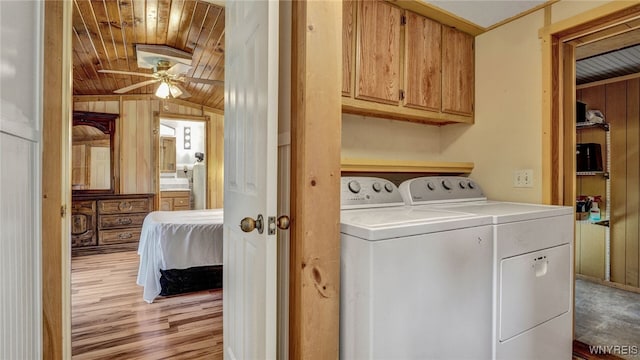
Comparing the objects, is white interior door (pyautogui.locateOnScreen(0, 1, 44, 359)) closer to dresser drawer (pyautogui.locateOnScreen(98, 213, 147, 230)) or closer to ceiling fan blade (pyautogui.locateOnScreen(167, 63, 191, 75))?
ceiling fan blade (pyautogui.locateOnScreen(167, 63, 191, 75))

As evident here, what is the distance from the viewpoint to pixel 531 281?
1.51m

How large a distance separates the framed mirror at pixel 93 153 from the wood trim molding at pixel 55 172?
373 cm

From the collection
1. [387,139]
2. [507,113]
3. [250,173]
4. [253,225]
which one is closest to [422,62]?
[387,139]

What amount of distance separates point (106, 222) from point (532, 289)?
16.2 ft

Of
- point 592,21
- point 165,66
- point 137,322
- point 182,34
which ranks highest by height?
point 182,34

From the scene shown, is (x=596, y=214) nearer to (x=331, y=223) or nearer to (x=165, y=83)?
(x=331, y=223)

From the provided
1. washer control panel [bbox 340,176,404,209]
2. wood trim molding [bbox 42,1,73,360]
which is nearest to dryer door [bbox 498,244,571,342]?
washer control panel [bbox 340,176,404,209]

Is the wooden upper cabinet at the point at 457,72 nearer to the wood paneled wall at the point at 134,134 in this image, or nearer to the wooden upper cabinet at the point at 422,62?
the wooden upper cabinet at the point at 422,62

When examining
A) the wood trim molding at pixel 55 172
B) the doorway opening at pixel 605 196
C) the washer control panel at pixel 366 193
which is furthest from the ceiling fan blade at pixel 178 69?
the doorway opening at pixel 605 196

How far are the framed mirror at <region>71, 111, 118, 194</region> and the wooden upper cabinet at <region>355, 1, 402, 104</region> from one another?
14.4ft

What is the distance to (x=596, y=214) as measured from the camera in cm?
324

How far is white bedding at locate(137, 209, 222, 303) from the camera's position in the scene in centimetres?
285

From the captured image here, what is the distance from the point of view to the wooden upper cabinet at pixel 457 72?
2199 mm

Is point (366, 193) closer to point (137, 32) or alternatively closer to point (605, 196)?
point (137, 32)
